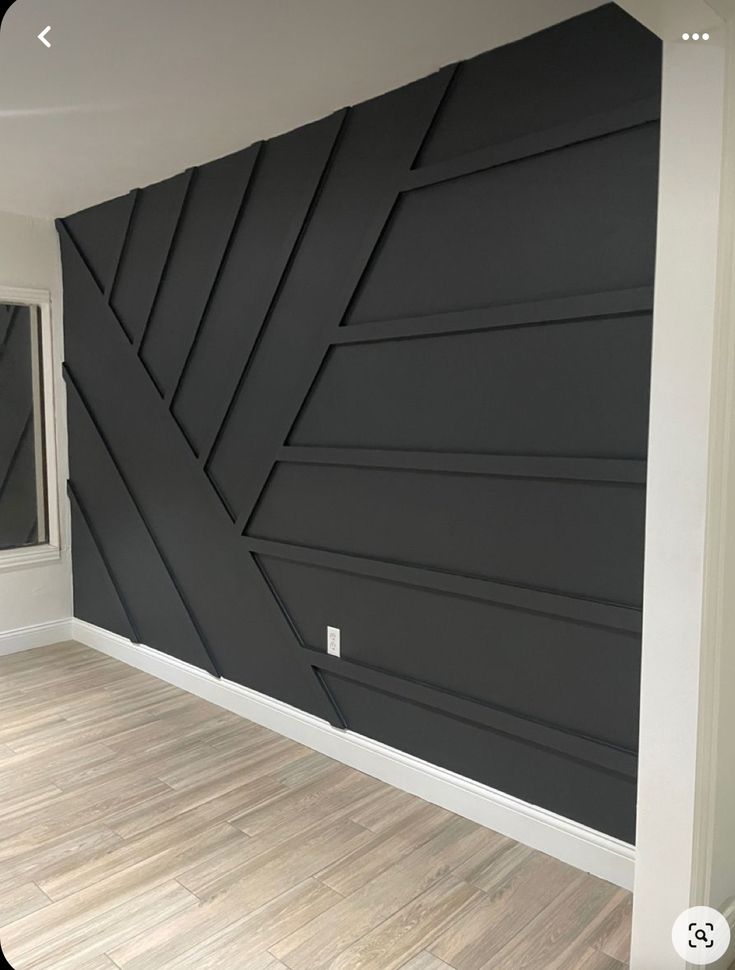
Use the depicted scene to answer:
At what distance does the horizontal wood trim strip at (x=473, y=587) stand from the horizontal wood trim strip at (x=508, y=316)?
2.52 ft

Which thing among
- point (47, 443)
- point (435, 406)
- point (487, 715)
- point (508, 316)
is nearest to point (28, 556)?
point (47, 443)

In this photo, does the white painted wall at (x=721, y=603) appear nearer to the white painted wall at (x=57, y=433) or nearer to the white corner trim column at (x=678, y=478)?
the white corner trim column at (x=678, y=478)

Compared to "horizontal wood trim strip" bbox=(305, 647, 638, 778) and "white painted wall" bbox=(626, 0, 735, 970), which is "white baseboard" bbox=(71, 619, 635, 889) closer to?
"horizontal wood trim strip" bbox=(305, 647, 638, 778)

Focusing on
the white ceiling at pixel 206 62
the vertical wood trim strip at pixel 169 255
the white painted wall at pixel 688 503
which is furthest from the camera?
the vertical wood trim strip at pixel 169 255

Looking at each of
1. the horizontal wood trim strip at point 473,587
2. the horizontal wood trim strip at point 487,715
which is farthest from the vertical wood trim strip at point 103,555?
the horizontal wood trim strip at point 487,715

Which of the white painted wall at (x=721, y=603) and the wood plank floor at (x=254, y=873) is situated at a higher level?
the white painted wall at (x=721, y=603)

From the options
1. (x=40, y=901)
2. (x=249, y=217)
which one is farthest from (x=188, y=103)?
(x=40, y=901)

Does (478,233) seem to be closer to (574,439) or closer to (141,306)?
(574,439)

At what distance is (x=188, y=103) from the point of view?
101 inches

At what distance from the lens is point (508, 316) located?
7.20 ft

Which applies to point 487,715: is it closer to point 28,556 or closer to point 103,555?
point 103,555

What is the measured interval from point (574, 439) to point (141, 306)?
2364mm

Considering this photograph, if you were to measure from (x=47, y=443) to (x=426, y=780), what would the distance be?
2.90 metres

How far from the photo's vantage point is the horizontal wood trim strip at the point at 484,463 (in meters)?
2.00
